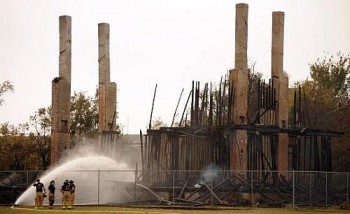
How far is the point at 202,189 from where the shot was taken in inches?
2213

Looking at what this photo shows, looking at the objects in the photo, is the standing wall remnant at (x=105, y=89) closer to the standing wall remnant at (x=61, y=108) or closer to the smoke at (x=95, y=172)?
the smoke at (x=95, y=172)

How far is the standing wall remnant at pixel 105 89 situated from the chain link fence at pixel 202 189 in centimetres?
562

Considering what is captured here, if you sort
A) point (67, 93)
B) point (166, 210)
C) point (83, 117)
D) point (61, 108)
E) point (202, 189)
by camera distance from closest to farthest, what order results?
point (166, 210) < point (202, 189) < point (61, 108) < point (67, 93) < point (83, 117)

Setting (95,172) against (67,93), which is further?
(67,93)

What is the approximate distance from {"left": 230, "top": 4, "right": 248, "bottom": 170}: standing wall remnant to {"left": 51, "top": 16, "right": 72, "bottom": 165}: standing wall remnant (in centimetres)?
1178

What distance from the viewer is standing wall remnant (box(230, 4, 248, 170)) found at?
5800 centimetres

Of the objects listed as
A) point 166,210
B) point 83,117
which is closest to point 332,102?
point 83,117

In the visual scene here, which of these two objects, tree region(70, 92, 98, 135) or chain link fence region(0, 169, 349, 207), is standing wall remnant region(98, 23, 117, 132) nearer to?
chain link fence region(0, 169, 349, 207)

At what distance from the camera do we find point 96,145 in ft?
224

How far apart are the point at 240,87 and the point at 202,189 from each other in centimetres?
657

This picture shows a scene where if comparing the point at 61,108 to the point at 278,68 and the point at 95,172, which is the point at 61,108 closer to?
the point at 95,172

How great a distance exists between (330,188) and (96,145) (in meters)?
17.3

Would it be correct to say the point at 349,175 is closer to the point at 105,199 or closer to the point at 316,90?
the point at 105,199

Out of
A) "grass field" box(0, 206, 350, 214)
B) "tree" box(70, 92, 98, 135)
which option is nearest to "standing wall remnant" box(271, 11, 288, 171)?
"grass field" box(0, 206, 350, 214)
